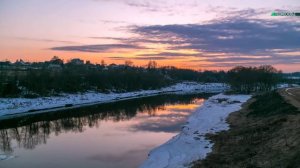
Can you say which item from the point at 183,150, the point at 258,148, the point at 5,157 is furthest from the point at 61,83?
the point at 258,148

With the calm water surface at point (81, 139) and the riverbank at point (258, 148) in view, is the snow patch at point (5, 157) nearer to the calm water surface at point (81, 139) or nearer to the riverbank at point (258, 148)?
the calm water surface at point (81, 139)

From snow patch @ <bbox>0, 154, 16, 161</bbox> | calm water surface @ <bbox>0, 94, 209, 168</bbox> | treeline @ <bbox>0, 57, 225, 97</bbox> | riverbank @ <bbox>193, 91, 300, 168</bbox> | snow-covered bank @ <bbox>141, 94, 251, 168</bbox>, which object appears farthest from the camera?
treeline @ <bbox>0, 57, 225, 97</bbox>

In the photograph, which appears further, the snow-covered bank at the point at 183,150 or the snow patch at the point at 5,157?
the snow patch at the point at 5,157

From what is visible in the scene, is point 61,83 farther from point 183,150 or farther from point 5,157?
point 183,150

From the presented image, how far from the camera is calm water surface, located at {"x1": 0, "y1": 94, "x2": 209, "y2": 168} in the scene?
21.7 metres

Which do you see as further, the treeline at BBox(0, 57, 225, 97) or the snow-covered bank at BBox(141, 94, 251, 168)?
the treeline at BBox(0, 57, 225, 97)

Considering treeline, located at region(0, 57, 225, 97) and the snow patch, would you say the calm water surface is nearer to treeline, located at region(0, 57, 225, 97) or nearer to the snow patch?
the snow patch

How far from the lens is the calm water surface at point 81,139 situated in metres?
21.7

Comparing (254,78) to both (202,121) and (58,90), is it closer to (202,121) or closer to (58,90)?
(58,90)

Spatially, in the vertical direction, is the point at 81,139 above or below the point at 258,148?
below

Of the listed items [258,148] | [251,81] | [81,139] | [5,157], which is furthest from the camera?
[251,81]

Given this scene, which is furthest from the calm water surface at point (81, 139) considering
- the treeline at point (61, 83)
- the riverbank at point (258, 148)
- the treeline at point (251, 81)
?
the treeline at point (251, 81)

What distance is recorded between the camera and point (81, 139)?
29891mm

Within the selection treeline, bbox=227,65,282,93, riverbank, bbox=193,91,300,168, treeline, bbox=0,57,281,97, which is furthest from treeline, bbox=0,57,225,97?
riverbank, bbox=193,91,300,168
